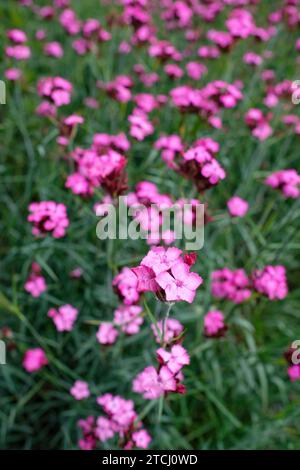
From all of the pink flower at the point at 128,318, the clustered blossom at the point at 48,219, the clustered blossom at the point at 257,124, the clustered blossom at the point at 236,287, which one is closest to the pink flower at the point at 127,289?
the pink flower at the point at 128,318

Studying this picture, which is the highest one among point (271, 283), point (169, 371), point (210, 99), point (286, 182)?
point (210, 99)

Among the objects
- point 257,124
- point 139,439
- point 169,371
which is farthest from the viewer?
point 257,124

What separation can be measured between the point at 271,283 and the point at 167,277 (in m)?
0.67

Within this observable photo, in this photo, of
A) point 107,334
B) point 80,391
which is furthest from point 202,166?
point 80,391

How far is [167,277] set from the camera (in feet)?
3.01

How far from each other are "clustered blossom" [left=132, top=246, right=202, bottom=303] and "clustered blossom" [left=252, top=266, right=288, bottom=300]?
23.7 inches

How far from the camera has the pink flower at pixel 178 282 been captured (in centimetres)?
91

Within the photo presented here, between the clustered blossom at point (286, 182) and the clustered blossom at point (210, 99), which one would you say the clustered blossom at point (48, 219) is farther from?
the clustered blossom at point (286, 182)

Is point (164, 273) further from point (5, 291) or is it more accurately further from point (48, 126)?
point (48, 126)

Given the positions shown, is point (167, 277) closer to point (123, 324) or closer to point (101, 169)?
point (101, 169)

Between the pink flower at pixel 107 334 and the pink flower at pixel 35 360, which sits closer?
the pink flower at pixel 107 334

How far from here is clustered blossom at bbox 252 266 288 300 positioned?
1467 millimetres

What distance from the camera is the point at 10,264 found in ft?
6.88

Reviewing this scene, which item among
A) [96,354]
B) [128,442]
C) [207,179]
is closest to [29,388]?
[96,354]
